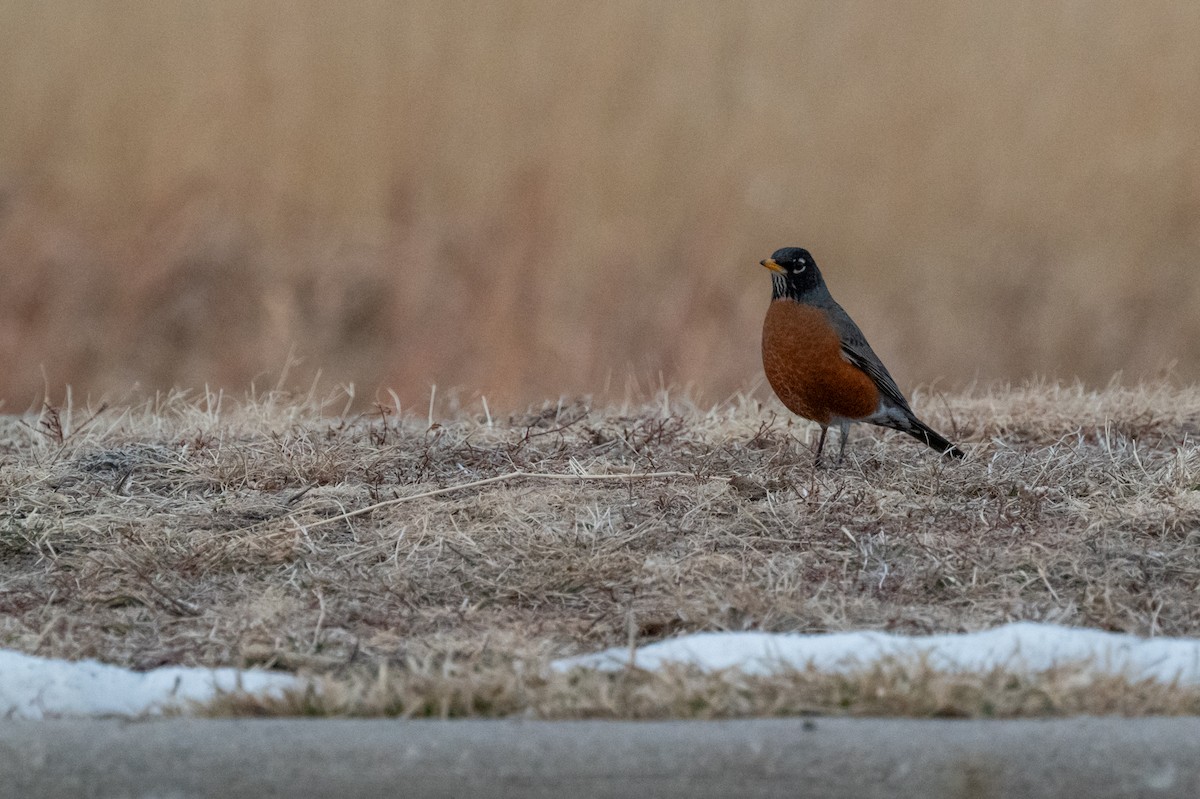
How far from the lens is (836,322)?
5395mm

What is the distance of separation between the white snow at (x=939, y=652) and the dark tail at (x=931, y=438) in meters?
2.07

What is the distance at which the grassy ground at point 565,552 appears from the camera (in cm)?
293

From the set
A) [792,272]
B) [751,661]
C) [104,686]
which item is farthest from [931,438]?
[104,686]

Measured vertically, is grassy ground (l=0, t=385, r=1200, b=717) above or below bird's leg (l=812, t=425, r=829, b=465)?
below

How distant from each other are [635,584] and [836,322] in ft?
6.62

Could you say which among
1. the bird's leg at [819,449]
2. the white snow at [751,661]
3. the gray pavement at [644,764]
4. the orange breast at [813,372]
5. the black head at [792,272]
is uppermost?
the black head at [792,272]

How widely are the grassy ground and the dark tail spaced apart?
0.31 feet

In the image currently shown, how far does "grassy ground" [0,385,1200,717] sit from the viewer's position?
2.93 metres

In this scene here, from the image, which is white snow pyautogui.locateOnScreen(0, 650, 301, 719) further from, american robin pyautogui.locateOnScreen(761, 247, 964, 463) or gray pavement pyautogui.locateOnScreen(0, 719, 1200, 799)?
american robin pyautogui.locateOnScreen(761, 247, 964, 463)

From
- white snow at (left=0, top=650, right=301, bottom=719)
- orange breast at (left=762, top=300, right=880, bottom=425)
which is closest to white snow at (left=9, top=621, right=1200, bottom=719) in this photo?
white snow at (left=0, top=650, right=301, bottom=719)

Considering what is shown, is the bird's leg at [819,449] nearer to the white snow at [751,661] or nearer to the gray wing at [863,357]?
the gray wing at [863,357]

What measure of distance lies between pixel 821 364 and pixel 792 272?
522 mm

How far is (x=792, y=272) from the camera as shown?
18.1 feet

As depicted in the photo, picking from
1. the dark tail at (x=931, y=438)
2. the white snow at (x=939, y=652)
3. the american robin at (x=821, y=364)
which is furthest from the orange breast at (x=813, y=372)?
the white snow at (x=939, y=652)
